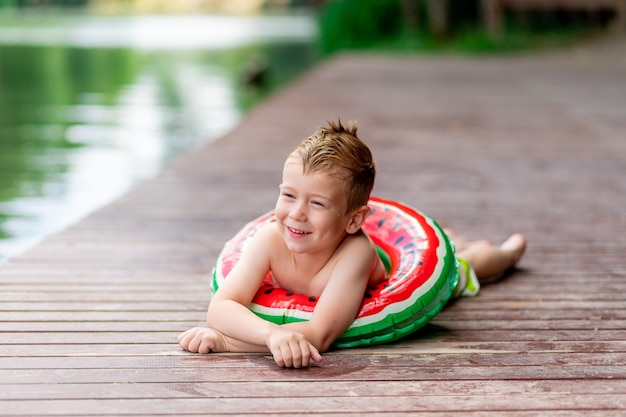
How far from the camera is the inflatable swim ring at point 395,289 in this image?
3.02 m

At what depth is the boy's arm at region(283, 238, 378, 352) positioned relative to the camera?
9.56 feet

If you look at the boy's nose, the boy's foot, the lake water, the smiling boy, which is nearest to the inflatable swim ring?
the smiling boy

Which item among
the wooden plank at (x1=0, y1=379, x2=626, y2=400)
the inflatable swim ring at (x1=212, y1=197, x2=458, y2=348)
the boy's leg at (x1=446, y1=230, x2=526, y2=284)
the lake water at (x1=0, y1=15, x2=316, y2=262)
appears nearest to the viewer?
the wooden plank at (x1=0, y1=379, x2=626, y2=400)

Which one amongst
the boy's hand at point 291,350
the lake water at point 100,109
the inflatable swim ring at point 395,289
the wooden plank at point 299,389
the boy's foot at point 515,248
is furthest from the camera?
the lake water at point 100,109

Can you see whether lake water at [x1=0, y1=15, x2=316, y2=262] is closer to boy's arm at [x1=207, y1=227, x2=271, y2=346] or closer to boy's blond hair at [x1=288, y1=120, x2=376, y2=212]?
boy's arm at [x1=207, y1=227, x2=271, y2=346]

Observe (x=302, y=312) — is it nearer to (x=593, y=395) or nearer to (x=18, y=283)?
(x=593, y=395)

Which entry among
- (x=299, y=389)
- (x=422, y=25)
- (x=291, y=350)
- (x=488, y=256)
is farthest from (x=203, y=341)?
(x=422, y=25)

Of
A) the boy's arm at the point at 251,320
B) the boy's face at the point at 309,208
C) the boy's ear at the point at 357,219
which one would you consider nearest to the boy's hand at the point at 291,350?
the boy's arm at the point at 251,320

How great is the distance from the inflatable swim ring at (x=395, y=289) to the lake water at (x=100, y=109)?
2.86m

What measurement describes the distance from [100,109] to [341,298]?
32.8 ft

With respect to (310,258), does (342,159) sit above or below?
above

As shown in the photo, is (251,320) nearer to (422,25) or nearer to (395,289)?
(395,289)

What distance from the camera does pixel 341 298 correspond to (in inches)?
116

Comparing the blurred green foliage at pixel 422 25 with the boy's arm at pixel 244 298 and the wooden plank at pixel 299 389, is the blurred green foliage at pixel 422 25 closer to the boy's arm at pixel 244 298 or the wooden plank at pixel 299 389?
the boy's arm at pixel 244 298
